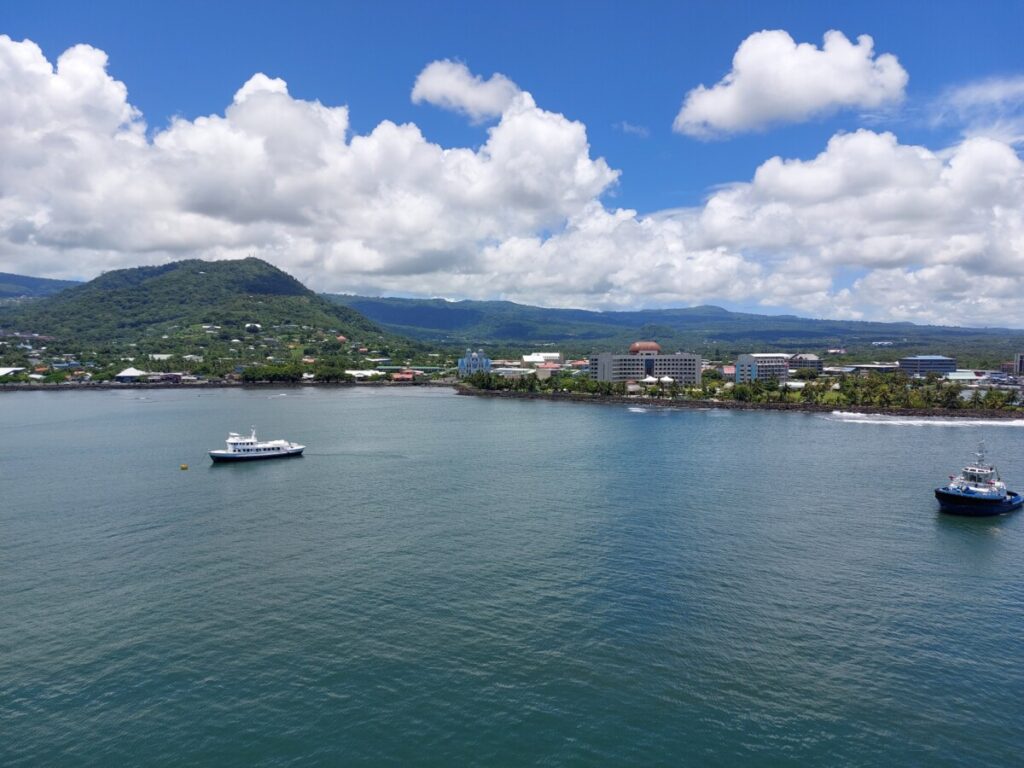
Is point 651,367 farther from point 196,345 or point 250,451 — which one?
point 196,345

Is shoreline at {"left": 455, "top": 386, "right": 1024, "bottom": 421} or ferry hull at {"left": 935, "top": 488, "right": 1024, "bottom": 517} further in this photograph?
shoreline at {"left": 455, "top": 386, "right": 1024, "bottom": 421}

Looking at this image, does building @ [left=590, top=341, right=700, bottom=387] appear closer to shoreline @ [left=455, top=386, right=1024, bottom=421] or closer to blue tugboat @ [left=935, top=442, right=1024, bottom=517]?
shoreline @ [left=455, top=386, right=1024, bottom=421]

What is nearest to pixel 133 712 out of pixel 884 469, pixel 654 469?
pixel 654 469

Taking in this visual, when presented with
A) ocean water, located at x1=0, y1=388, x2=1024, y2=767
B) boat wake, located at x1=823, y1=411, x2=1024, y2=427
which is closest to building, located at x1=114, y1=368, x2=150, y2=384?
ocean water, located at x1=0, y1=388, x2=1024, y2=767

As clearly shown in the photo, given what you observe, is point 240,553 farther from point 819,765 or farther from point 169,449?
point 169,449

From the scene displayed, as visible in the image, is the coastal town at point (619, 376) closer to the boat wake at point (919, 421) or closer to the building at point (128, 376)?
the building at point (128, 376)

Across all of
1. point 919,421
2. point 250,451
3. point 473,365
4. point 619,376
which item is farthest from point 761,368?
point 250,451
